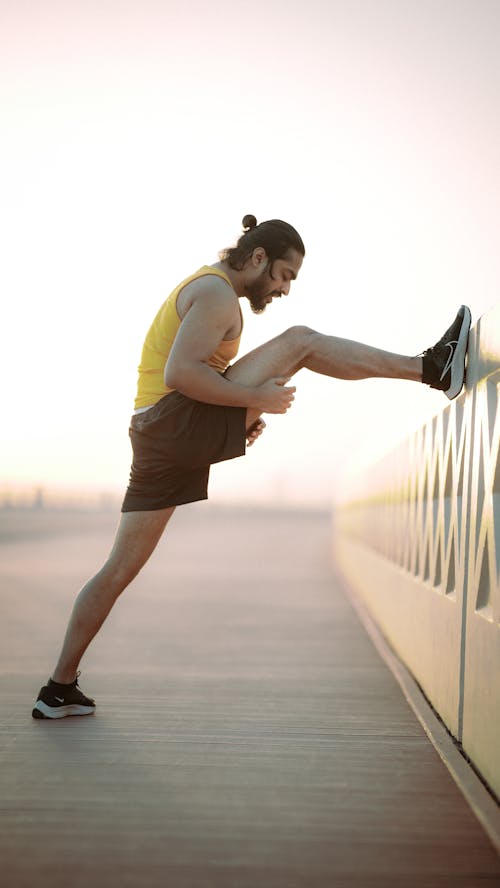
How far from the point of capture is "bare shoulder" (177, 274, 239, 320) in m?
3.90

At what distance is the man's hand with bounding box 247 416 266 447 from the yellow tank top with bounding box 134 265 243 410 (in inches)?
10.4

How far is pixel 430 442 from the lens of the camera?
5.32 metres

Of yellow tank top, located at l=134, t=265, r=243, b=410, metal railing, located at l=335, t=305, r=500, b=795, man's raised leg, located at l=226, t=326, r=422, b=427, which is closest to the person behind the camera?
metal railing, located at l=335, t=305, r=500, b=795

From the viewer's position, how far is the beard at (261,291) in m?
4.12

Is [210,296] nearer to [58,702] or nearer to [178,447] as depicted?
[178,447]

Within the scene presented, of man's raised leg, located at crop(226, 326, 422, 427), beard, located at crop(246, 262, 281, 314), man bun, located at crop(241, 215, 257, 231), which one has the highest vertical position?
man bun, located at crop(241, 215, 257, 231)

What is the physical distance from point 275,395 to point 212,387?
26cm

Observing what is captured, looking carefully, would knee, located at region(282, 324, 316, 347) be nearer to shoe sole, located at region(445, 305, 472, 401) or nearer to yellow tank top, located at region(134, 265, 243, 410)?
yellow tank top, located at region(134, 265, 243, 410)

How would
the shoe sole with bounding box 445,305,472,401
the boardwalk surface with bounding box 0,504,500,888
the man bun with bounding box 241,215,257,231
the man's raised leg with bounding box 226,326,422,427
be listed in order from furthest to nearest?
the man bun with bounding box 241,215,257,231, the man's raised leg with bounding box 226,326,422,427, the shoe sole with bounding box 445,305,472,401, the boardwalk surface with bounding box 0,504,500,888

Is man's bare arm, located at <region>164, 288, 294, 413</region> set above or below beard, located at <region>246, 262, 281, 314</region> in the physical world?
below

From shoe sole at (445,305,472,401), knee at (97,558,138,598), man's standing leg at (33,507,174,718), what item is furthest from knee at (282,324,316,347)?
knee at (97,558,138,598)

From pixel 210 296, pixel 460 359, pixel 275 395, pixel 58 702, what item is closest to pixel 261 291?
pixel 210 296

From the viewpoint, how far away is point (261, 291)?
4160mm

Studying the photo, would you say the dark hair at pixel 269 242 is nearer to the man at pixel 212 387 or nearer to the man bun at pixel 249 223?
the man at pixel 212 387
